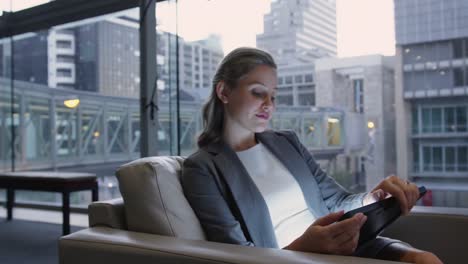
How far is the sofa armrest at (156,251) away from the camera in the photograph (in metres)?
0.96

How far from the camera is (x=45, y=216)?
187 inches

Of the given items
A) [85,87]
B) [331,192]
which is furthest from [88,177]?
[331,192]

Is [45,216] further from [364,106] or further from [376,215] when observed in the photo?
[376,215]

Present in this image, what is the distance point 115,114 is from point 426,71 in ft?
10.6

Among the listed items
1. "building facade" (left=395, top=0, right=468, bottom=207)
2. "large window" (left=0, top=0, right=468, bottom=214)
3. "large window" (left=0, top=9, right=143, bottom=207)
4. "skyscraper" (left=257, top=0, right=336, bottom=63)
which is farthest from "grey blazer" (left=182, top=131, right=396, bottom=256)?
"large window" (left=0, top=9, right=143, bottom=207)

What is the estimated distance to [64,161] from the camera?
5320 mm

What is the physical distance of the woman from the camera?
1.24 m

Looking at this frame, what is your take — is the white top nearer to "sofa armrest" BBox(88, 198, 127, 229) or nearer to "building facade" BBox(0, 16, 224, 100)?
"sofa armrest" BBox(88, 198, 127, 229)

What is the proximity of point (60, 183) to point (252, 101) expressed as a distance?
2.66m

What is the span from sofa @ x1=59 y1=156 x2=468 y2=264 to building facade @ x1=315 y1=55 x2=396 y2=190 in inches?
60.4

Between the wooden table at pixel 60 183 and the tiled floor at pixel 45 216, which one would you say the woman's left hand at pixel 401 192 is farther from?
the tiled floor at pixel 45 216

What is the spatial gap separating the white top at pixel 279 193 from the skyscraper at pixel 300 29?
1.87 meters

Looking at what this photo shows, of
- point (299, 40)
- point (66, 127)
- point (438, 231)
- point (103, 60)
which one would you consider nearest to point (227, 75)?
point (438, 231)

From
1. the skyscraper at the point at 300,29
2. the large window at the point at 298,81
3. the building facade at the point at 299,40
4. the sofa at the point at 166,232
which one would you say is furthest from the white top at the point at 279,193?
the skyscraper at the point at 300,29
